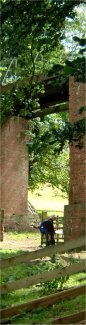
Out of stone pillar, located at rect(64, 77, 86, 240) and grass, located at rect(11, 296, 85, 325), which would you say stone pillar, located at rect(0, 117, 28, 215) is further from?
grass, located at rect(11, 296, 85, 325)

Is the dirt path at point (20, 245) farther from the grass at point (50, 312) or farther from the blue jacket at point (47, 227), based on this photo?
the grass at point (50, 312)

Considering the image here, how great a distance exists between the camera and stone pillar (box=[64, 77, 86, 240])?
14922 millimetres

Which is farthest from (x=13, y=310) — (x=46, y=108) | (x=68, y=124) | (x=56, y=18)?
(x=46, y=108)

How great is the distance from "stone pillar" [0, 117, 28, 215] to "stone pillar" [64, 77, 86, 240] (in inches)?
377

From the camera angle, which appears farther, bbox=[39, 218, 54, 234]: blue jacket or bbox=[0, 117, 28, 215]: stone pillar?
bbox=[0, 117, 28, 215]: stone pillar

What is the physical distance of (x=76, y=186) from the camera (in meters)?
15.6

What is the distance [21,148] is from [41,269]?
670 inches

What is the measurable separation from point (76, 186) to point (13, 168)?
34.4ft

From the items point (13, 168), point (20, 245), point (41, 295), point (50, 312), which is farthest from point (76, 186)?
point (13, 168)

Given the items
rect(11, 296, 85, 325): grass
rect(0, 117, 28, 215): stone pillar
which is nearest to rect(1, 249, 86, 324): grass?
rect(11, 296, 85, 325): grass

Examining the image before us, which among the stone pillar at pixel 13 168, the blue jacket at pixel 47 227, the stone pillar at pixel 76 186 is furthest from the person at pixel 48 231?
the stone pillar at pixel 13 168

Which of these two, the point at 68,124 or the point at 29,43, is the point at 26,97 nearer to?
the point at 29,43

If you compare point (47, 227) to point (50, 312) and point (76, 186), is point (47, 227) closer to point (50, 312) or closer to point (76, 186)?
point (76, 186)

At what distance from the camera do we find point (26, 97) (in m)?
10.1
